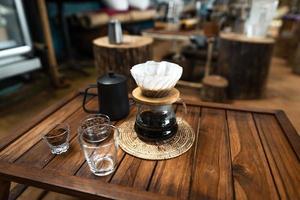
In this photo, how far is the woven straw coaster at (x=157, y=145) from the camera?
2.56ft

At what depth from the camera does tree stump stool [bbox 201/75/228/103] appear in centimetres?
222

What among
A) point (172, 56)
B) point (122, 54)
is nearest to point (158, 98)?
point (122, 54)

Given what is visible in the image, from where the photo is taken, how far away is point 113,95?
93 cm

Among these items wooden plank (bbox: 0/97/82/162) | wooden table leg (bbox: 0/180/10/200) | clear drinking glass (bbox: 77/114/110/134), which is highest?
clear drinking glass (bbox: 77/114/110/134)

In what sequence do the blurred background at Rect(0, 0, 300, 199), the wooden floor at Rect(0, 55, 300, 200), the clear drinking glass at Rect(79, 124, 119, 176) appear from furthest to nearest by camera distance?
the blurred background at Rect(0, 0, 300, 199)
the wooden floor at Rect(0, 55, 300, 200)
the clear drinking glass at Rect(79, 124, 119, 176)

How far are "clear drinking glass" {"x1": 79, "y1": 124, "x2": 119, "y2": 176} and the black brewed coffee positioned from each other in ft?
0.36

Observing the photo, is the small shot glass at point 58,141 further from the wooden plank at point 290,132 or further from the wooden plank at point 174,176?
the wooden plank at point 290,132

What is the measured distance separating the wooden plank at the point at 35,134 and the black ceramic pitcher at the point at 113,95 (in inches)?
8.4

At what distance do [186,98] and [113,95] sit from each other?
40.1 inches

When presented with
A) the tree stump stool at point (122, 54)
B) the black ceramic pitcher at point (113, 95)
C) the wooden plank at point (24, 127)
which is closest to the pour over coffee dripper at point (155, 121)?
the black ceramic pitcher at point (113, 95)

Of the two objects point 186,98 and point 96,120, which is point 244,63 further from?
point 96,120

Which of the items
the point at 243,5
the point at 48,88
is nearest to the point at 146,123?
the point at 48,88

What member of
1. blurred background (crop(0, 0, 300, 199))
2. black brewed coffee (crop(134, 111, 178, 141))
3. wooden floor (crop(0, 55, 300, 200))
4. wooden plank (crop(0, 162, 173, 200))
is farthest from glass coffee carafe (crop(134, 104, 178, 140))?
wooden floor (crop(0, 55, 300, 200))

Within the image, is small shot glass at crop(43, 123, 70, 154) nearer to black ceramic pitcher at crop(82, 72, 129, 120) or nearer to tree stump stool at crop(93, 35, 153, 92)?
black ceramic pitcher at crop(82, 72, 129, 120)
